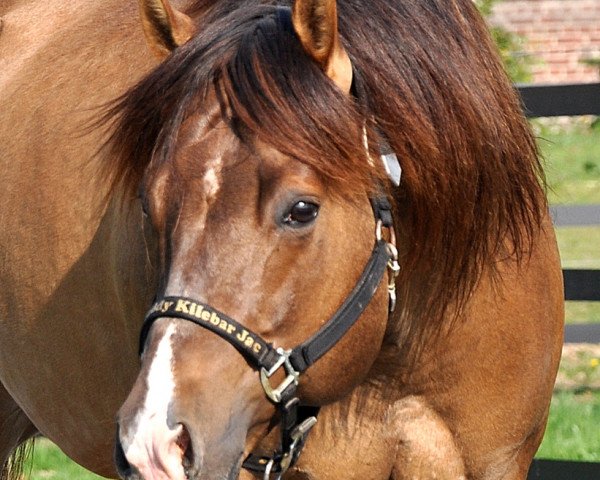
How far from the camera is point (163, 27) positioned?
8.48 feet


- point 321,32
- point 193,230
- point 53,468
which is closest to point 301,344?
point 193,230

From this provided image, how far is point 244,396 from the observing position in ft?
7.25

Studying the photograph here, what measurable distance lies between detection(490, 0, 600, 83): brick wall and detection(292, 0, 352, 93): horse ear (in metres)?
11.3

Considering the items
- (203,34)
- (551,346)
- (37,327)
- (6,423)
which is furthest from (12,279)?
(551,346)

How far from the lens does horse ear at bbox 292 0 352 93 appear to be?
2318mm

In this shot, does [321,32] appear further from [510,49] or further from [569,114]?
[510,49]

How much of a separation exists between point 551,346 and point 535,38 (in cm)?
1094

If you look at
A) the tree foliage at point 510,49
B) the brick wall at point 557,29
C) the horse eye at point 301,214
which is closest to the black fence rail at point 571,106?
the tree foliage at point 510,49

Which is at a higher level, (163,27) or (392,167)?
(163,27)

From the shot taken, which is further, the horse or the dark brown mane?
the dark brown mane

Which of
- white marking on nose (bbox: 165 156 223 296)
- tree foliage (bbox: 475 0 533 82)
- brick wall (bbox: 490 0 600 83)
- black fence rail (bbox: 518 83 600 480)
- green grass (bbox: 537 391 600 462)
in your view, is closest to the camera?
white marking on nose (bbox: 165 156 223 296)

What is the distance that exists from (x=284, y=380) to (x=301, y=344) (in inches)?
3.0

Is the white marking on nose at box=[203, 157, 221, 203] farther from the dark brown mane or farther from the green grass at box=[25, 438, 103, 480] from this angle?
the green grass at box=[25, 438, 103, 480]

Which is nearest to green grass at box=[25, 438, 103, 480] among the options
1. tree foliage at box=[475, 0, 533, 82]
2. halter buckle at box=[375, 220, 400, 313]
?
tree foliage at box=[475, 0, 533, 82]
